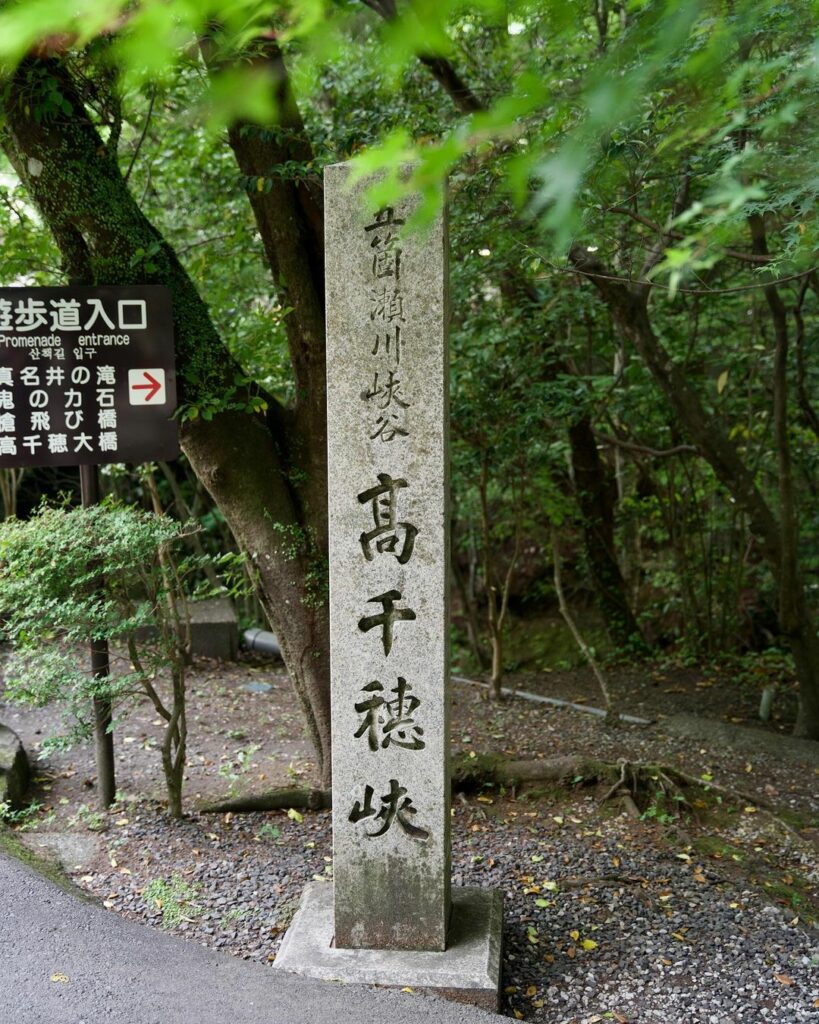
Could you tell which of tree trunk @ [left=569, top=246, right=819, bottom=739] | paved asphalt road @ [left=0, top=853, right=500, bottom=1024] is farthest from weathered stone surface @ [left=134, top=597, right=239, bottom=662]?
paved asphalt road @ [left=0, top=853, right=500, bottom=1024]

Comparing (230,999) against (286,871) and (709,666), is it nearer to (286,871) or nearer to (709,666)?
(286,871)

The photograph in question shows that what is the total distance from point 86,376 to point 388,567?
2.09m

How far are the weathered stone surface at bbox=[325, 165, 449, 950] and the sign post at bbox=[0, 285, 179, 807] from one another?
1.54 metres

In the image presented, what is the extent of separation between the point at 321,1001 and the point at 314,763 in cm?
242

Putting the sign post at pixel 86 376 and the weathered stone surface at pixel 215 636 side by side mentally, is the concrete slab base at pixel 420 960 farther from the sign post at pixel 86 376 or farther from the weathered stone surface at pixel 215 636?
the weathered stone surface at pixel 215 636

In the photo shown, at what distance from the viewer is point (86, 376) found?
4.53 m

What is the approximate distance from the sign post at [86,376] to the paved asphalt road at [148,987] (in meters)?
2.08

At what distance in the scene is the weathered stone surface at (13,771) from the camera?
4910 mm

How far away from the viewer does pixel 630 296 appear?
584 cm

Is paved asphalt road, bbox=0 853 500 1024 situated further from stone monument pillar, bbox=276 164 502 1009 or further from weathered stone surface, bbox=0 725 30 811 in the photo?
weathered stone surface, bbox=0 725 30 811

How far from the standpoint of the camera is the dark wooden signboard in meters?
4.48

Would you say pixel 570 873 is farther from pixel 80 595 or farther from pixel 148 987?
pixel 80 595

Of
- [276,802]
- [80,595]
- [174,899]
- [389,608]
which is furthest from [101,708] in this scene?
[389,608]

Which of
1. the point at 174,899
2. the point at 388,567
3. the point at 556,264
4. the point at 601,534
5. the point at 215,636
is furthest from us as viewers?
the point at 601,534
